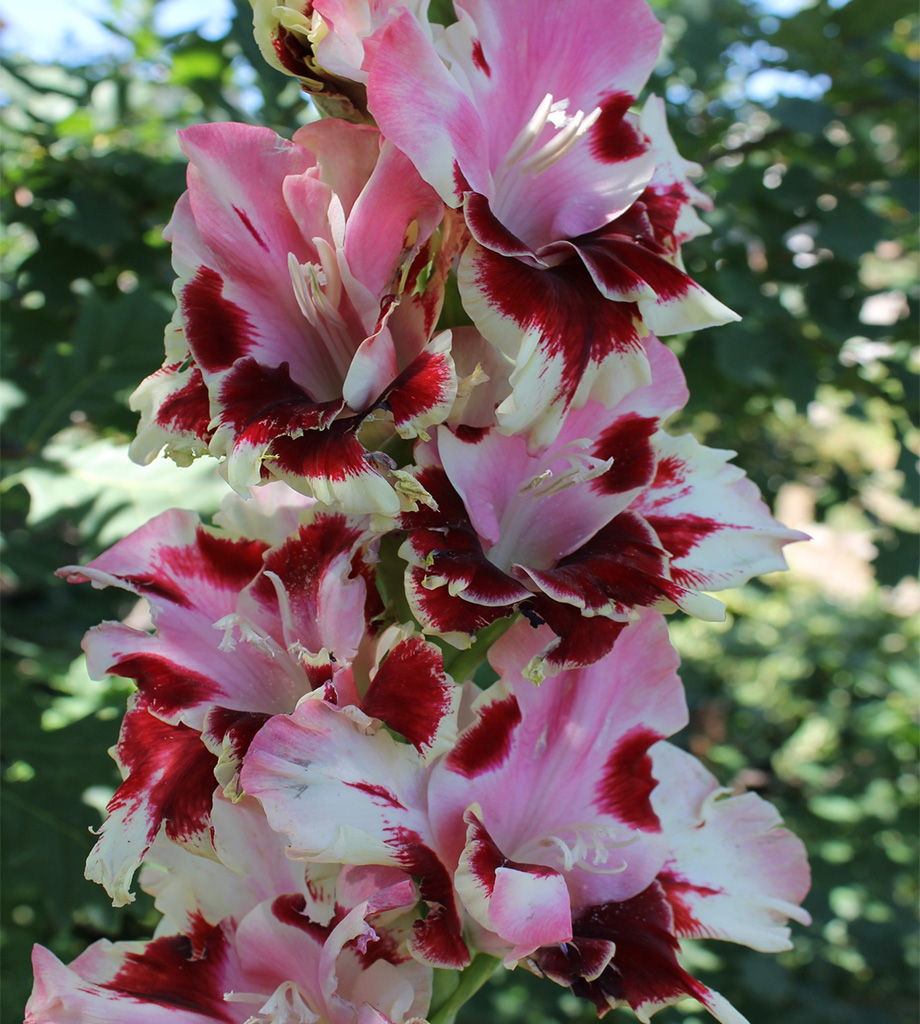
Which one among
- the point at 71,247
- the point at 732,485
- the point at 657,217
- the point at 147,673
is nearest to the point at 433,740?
the point at 147,673

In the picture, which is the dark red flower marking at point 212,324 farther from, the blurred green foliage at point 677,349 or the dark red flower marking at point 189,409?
the blurred green foliage at point 677,349

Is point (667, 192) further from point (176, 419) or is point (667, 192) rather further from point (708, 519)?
point (176, 419)

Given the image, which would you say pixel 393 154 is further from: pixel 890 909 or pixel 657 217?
pixel 890 909

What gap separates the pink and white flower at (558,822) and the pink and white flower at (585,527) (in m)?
0.06

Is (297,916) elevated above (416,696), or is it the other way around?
(416,696)

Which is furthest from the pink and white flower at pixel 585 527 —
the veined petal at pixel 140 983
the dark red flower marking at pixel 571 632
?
the veined petal at pixel 140 983

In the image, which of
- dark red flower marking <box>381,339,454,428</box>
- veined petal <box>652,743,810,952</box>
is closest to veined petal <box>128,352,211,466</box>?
dark red flower marking <box>381,339,454,428</box>

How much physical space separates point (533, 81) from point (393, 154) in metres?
0.14

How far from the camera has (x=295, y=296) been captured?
2.30 ft

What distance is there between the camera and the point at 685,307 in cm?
67

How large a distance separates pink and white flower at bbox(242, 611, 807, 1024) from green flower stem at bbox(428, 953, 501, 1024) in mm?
27

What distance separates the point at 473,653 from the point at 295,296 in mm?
294

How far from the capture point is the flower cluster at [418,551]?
0.63m

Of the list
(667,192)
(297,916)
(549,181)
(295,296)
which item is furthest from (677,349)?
(297,916)
